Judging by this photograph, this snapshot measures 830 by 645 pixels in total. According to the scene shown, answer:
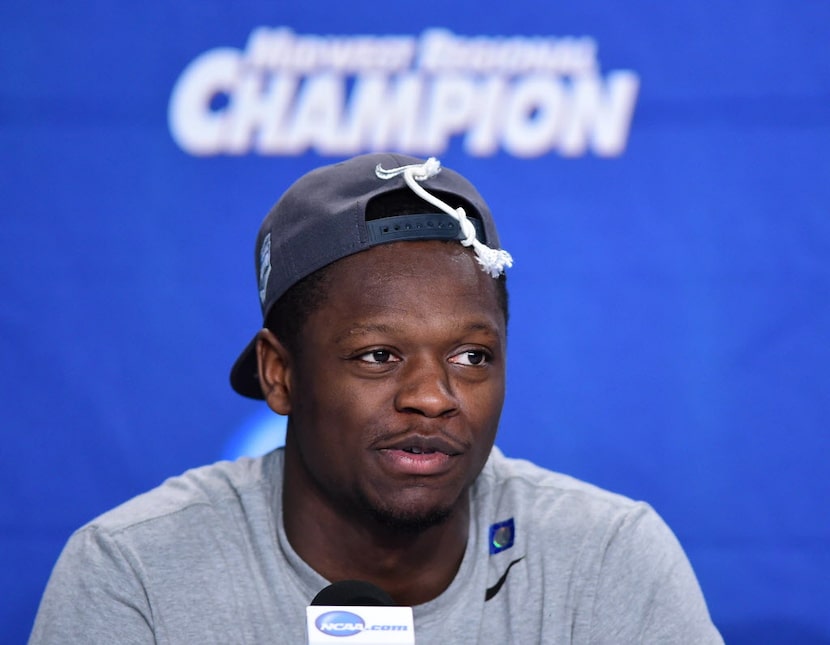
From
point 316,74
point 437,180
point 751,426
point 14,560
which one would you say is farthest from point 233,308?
point 751,426

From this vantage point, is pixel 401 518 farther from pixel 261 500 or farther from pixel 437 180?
pixel 437 180

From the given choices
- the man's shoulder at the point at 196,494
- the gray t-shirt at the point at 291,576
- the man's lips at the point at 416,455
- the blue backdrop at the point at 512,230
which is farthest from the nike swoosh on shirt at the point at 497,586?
the blue backdrop at the point at 512,230

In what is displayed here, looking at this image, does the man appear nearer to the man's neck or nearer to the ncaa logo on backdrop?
the man's neck

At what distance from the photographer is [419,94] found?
2348 millimetres

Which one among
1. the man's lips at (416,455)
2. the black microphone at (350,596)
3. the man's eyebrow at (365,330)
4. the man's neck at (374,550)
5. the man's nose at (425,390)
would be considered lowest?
the black microphone at (350,596)

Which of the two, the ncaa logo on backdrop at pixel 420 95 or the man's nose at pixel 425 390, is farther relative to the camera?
the ncaa logo on backdrop at pixel 420 95

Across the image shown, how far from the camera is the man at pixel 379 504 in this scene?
146cm

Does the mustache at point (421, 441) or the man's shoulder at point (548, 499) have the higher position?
the mustache at point (421, 441)

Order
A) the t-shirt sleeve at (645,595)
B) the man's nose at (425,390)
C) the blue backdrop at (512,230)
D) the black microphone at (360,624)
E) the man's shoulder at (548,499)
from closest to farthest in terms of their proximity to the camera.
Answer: the black microphone at (360,624) < the man's nose at (425,390) < the t-shirt sleeve at (645,595) < the man's shoulder at (548,499) < the blue backdrop at (512,230)

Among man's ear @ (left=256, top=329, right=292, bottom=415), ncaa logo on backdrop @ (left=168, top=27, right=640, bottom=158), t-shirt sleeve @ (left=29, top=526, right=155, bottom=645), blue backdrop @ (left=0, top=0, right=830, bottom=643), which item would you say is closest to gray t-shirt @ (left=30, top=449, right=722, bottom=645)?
t-shirt sleeve @ (left=29, top=526, right=155, bottom=645)

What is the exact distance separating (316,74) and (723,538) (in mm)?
1253

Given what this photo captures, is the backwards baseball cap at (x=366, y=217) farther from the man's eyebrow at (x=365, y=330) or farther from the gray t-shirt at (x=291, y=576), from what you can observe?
the gray t-shirt at (x=291, y=576)

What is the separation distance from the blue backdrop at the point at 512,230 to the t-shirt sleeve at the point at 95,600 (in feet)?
2.76

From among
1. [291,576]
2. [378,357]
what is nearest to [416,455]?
[378,357]
